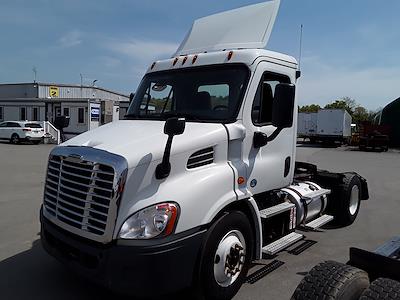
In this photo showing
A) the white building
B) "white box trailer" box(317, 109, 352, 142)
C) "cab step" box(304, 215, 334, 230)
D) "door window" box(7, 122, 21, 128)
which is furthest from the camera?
"white box trailer" box(317, 109, 352, 142)

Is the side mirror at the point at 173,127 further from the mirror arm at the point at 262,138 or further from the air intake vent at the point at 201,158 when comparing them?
the mirror arm at the point at 262,138

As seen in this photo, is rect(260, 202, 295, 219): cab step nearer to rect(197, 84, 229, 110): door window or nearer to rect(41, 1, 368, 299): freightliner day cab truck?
rect(41, 1, 368, 299): freightliner day cab truck

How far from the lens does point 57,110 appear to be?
120ft

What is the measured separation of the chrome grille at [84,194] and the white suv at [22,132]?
28.5 metres

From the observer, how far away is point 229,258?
161 inches

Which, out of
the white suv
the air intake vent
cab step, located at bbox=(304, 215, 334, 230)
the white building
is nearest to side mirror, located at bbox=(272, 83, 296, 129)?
the air intake vent

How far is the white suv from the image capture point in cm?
3027

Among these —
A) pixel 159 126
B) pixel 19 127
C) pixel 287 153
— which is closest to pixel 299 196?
pixel 287 153

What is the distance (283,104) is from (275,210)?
57.9 inches

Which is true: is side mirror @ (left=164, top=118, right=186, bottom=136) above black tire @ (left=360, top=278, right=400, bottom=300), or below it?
above

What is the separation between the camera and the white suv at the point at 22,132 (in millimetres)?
30266

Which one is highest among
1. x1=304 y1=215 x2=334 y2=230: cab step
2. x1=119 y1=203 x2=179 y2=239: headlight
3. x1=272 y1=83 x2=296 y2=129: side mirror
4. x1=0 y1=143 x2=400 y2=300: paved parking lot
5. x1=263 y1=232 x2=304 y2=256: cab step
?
x1=272 y1=83 x2=296 y2=129: side mirror

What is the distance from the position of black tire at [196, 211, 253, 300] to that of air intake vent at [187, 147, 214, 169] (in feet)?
1.92

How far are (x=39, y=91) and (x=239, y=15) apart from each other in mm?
53436
